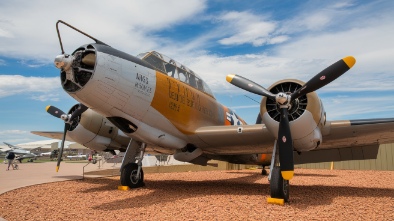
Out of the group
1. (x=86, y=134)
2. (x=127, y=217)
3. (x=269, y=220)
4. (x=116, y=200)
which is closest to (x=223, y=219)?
(x=269, y=220)

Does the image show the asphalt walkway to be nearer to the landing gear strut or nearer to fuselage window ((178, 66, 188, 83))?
fuselage window ((178, 66, 188, 83))

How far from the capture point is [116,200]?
28.1ft

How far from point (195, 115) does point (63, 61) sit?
4763 mm

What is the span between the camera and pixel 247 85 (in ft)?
29.9

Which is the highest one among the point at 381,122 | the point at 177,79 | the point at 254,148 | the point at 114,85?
the point at 177,79

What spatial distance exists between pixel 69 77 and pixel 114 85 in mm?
1149

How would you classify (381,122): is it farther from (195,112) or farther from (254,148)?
(195,112)

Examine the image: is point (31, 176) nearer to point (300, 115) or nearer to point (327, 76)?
point (300, 115)

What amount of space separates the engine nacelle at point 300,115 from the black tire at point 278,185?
0.96 meters

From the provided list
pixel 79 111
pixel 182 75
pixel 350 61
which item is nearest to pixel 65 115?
pixel 79 111

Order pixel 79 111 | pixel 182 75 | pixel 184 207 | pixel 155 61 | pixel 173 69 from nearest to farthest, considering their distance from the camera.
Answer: pixel 184 207 < pixel 155 61 < pixel 173 69 < pixel 182 75 < pixel 79 111

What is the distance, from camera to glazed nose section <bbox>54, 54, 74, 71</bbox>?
776 centimetres

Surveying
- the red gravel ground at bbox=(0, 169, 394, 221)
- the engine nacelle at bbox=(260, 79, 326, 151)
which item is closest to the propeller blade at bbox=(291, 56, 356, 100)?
the engine nacelle at bbox=(260, 79, 326, 151)

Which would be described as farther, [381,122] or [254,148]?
[254,148]
